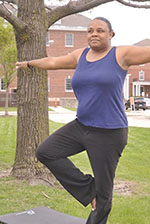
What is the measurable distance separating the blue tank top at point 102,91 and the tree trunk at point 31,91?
2591 mm

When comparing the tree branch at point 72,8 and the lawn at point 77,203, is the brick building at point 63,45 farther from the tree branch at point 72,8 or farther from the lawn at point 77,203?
the tree branch at point 72,8

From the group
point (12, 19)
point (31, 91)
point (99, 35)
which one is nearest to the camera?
point (99, 35)

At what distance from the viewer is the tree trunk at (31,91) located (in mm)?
6305

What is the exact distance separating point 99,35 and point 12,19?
8.65 ft

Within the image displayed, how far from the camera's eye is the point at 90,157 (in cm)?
385

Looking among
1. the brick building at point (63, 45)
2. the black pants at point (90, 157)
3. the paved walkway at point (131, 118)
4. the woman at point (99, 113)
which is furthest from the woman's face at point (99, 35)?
the brick building at point (63, 45)

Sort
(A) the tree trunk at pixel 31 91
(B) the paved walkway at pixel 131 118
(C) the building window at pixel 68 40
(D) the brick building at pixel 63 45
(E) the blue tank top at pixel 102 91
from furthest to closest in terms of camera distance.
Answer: (C) the building window at pixel 68 40, (D) the brick building at pixel 63 45, (B) the paved walkway at pixel 131 118, (A) the tree trunk at pixel 31 91, (E) the blue tank top at pixel 102 91

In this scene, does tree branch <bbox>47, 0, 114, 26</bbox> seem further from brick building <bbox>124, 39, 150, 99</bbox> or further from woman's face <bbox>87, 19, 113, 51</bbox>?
brick building <bbox>124, 39, 150, 99</bbox>

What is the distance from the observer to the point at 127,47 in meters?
3.71

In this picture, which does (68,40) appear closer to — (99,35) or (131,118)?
(131,118)

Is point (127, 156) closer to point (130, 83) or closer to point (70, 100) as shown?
point (70, 100)

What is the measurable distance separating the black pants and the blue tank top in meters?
0.11

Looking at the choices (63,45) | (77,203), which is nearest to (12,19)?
(77,203)

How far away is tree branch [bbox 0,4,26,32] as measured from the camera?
598 centimetres
